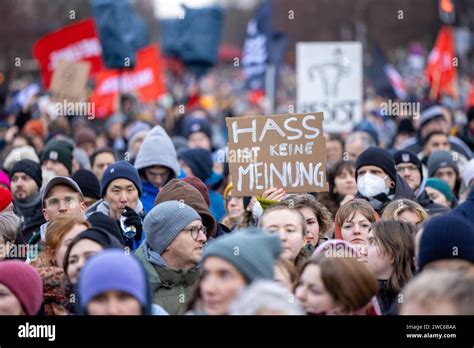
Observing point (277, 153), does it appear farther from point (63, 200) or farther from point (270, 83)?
point (270, 83)

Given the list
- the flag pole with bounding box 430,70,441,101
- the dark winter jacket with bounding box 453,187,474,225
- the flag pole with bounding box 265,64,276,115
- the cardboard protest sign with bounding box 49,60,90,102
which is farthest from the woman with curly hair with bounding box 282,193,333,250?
the flag pole with bounding box 265,64,276,115

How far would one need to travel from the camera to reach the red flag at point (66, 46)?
17.9m

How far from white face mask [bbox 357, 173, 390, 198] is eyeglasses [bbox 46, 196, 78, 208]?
224 cm

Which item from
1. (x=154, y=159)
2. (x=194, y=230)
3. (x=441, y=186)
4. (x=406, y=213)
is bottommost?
(x=194, y=230)

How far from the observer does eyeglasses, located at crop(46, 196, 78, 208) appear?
8750mm

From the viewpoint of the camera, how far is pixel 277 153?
882 cm

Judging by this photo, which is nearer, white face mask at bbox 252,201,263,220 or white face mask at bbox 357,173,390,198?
white face mask at bbox 252,201,263,220

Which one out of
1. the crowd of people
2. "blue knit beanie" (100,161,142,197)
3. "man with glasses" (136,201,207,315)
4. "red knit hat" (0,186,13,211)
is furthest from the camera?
"red knit hat" (0,186,13,211)

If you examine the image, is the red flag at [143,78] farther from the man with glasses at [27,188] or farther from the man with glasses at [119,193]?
the man with glasses at [119,193]

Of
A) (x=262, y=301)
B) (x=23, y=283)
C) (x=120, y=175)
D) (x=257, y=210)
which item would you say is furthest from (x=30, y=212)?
(x=262, y=301)

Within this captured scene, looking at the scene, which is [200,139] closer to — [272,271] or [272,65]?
[272,65]

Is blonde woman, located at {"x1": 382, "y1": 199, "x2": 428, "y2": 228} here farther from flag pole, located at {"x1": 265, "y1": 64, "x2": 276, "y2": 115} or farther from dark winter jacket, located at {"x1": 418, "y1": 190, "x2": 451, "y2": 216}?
flag pole, located at {"x1": 265, "y1": 64, "x2": 276, "y2": 115}

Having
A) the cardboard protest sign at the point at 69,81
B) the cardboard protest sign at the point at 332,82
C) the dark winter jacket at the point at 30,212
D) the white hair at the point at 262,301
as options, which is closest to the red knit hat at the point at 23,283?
the white hair at the point at 262,301

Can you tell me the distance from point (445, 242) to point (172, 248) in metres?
1.88
